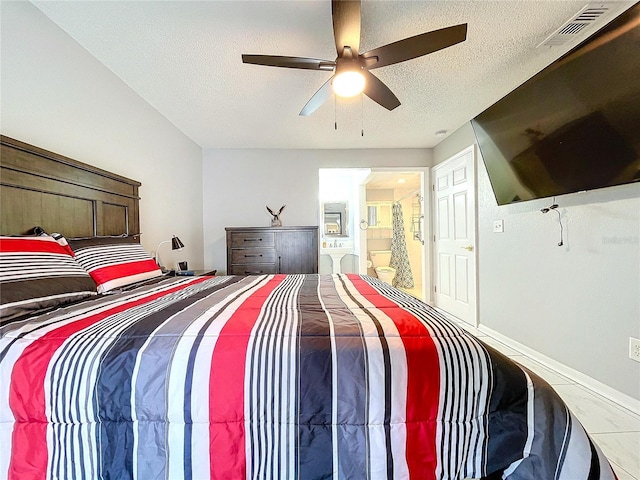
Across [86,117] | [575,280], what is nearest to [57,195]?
[86,117]

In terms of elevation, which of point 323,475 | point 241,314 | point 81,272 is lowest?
point 323,475

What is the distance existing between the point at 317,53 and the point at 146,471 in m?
2.45

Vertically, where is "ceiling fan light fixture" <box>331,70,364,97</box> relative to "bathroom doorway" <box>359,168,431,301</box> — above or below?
above

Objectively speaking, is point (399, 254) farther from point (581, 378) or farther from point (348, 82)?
point (348, 82)

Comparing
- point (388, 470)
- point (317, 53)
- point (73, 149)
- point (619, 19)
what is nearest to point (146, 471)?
point (388, 470)

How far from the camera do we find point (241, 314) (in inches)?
43.7

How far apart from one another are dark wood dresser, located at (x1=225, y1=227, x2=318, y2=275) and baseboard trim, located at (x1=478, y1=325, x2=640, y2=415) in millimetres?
2254

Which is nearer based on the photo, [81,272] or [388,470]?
[388,470]

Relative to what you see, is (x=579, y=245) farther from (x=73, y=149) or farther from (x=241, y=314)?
(x=73, y=149)

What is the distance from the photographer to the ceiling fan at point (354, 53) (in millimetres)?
1476

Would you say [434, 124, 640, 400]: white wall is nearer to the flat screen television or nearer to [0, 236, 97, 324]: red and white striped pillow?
the flat screen television

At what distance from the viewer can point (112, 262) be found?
5.98 ft

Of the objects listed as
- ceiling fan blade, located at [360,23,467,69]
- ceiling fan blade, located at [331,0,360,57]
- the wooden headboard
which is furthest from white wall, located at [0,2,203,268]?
ceiling fan blade, located at [360,23,467,69]

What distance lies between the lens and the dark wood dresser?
3740 mm
